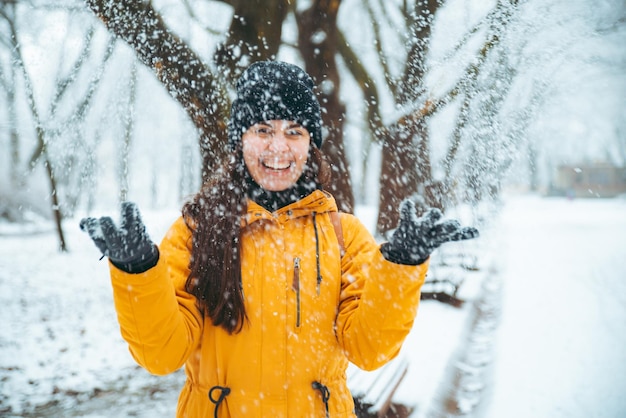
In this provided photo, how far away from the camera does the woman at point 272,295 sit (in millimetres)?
1390

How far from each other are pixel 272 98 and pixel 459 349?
4.48 metres

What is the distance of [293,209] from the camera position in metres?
1.62

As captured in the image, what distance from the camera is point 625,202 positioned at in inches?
758

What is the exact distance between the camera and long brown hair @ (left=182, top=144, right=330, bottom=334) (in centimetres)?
150

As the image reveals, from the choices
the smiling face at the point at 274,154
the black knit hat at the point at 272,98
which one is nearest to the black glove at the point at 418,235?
the smiling face at the point at 274,154

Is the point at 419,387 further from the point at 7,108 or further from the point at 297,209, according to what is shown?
the point at 7,108

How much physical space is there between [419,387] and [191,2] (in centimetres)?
472

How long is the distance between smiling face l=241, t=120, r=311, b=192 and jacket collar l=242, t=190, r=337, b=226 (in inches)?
3.7

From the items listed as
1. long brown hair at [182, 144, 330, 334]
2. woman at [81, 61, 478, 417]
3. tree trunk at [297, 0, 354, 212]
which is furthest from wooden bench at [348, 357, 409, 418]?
long brown hair at [182, 144, 330, 334]

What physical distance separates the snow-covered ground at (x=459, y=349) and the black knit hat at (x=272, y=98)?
9.32 feet

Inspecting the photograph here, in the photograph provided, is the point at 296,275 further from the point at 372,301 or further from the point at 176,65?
the point at 176,65

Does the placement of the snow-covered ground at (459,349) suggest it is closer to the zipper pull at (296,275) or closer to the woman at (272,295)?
the woman at (272,295)

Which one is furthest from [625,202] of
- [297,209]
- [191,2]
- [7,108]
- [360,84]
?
[7,108]

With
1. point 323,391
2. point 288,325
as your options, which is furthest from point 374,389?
point 288,325
